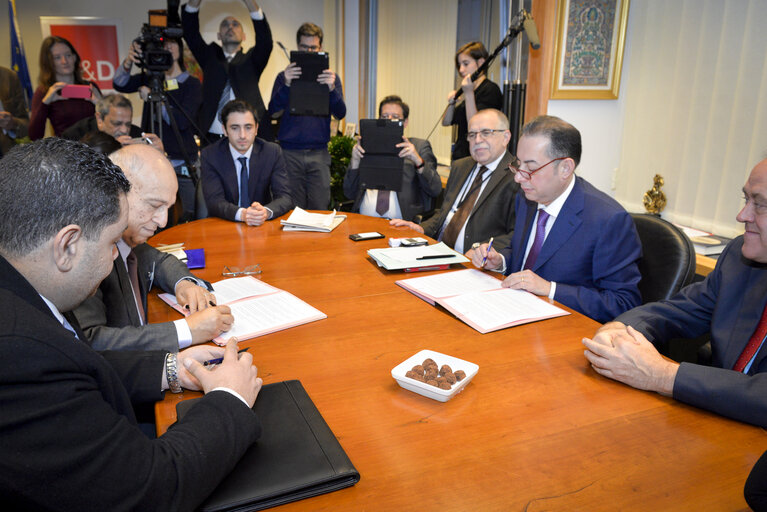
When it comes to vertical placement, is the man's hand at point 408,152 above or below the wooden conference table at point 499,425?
above

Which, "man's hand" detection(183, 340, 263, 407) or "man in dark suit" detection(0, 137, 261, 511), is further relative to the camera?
"man's hand" detection(183, 340, 263, 407)

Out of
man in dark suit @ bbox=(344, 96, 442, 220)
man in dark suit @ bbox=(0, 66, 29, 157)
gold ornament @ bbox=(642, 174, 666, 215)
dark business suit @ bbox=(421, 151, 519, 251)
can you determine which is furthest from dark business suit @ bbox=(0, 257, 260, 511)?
man in dark suit @ bbox=(0, 66, 29, 157)

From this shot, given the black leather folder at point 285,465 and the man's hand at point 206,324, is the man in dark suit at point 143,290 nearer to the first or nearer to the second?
the man's hand at point 206,324

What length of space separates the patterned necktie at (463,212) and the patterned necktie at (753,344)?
5.69ft

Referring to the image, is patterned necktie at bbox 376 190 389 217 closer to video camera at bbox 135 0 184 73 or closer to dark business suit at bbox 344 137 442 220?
dark business suit at bbox 344 137 442 220

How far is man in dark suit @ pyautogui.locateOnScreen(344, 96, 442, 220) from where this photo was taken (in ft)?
12.6

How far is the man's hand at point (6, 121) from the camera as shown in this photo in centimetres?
443

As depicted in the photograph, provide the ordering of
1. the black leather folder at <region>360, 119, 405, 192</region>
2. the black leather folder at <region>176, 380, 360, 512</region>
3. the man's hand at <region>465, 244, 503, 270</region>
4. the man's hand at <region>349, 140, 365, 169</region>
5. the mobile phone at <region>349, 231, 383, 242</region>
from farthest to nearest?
1. the man's hand at <region>349, 140, 365, 169</region>
2. the black leather folder at <region>360, 119, 405, 192</region>
3. the mobile phone at <region>349, 231, 383, 242</region>
4. the man's hand at <region>465, 244, 503, 270</region>
5. the black leather folder at <region>176, 380, 360, 512</region>

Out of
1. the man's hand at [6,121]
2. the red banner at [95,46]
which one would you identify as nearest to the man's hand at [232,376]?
the man's hand at [6,121]

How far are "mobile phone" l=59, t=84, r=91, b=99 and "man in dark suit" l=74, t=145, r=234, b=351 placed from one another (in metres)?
3.03

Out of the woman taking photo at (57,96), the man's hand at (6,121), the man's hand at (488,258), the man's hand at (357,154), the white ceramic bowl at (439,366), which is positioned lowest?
the white ceramic bowl at (439,366)

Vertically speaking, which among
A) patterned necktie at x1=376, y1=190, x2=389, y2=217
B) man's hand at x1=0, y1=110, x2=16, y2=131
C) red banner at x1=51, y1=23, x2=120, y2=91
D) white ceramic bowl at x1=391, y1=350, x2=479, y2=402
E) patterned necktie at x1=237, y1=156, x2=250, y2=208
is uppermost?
red banner at x1=51, y1=23, x2=120, y2=91

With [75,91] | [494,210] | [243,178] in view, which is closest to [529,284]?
[494,210]

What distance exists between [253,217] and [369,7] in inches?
183
